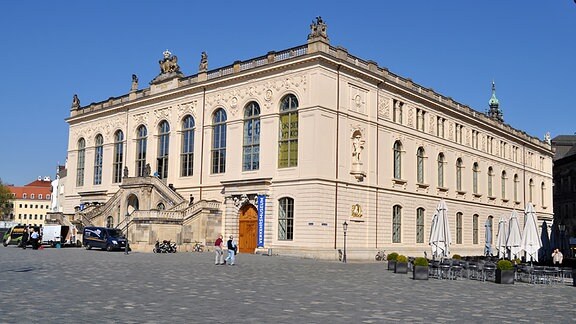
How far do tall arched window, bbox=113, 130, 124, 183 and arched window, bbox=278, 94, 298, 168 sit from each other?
20.6m

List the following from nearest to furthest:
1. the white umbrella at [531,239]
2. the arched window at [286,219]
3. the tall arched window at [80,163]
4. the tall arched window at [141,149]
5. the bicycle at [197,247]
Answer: the white umbrella at [531,239], the arched window at [286,219], the bicycle at [197,247], the tall arched window at [141,149], the tall arched window at [80,163]

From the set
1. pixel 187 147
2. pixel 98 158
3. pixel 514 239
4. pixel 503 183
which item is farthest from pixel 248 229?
pixel 503 183

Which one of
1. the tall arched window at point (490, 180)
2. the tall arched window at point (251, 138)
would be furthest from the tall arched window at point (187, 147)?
the tall arched window at point (490, 180)

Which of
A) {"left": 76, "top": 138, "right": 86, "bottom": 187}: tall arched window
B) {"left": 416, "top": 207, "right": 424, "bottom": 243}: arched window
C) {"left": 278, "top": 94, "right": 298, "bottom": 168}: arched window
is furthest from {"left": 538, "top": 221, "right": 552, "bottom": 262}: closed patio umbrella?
{"left": 76, "top": 138, "right": 86, "bottom": 187}: tall arched window

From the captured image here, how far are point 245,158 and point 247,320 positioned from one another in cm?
3376

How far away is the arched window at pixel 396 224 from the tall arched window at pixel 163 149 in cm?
1898

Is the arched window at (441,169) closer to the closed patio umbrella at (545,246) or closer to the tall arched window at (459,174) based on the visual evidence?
the tall arched window at (459,174)

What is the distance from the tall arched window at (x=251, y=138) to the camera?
45281 millimetres

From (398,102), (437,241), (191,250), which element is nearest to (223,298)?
(437,241)

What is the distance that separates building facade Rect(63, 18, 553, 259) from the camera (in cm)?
4166

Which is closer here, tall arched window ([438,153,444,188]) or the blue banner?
the blue banner

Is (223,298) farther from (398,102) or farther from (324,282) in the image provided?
(398,102)

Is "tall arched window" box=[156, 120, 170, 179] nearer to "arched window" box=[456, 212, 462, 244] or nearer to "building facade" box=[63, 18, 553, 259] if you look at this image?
"building facade" box=[63, 18, 553, 259]

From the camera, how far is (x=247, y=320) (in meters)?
12.5
